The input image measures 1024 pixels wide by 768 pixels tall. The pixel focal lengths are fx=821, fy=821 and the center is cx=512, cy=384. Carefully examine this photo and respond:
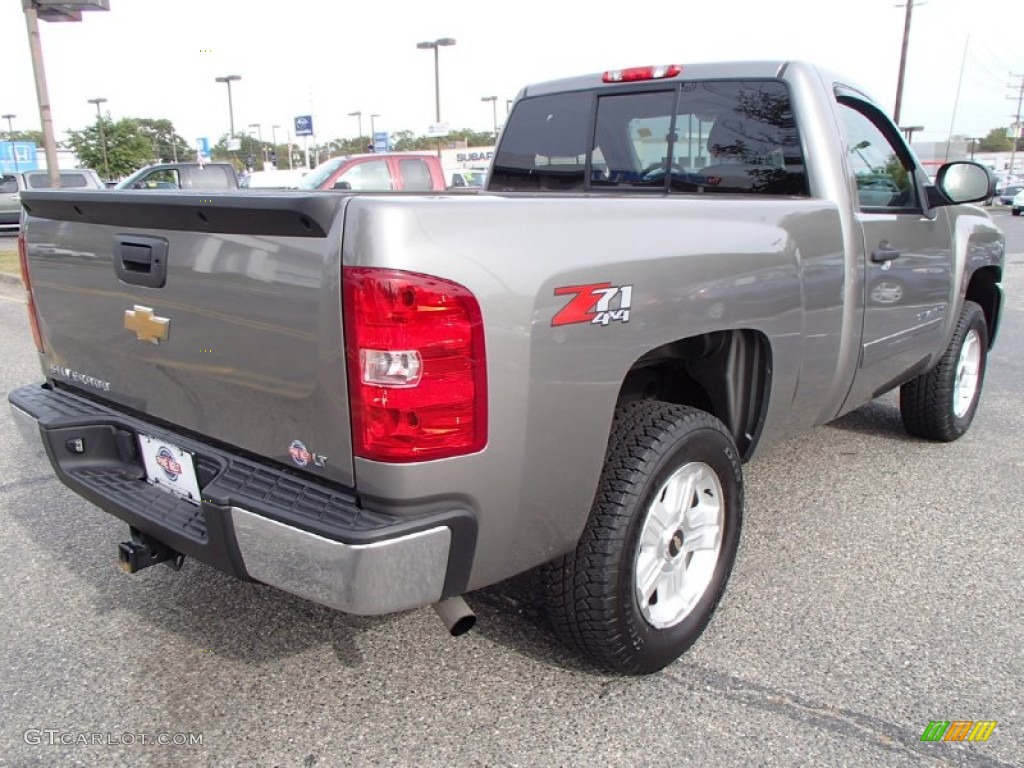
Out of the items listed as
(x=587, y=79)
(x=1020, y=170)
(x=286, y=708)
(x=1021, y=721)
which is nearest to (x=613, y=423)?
(x=286, y=708)

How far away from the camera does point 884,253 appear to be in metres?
3.38

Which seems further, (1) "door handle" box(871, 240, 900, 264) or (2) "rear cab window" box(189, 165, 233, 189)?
(2) "rear cab window" box(189, 165, 233, 189)

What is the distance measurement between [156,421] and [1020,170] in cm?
8310

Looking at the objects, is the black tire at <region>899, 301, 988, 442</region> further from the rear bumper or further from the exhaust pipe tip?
the rear bumper

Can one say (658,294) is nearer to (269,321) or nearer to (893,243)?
(269,321)

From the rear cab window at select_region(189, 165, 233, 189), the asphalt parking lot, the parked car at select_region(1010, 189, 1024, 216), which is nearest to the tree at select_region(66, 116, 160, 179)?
the rear cab window at select_region(189, 165, 233, 189)

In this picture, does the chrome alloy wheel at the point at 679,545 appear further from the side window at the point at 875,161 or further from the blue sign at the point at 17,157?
the blue sign at the point at 17,157

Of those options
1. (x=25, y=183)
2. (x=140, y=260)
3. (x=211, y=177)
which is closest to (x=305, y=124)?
(x=25, y=183)

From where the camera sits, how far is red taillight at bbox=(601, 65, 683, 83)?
144 inches

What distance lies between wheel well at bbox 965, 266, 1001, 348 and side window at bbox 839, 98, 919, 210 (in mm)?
1281

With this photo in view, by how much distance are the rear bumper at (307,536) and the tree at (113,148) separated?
5806 cm

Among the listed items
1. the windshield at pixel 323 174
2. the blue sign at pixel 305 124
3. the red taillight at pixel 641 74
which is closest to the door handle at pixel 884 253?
the red taillight at pixel 641 74

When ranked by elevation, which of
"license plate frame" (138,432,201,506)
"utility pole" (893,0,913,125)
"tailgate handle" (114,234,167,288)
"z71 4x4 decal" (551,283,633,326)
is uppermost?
"utility pole" (893,0,913,125)

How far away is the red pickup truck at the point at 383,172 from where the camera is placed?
40.0ft
